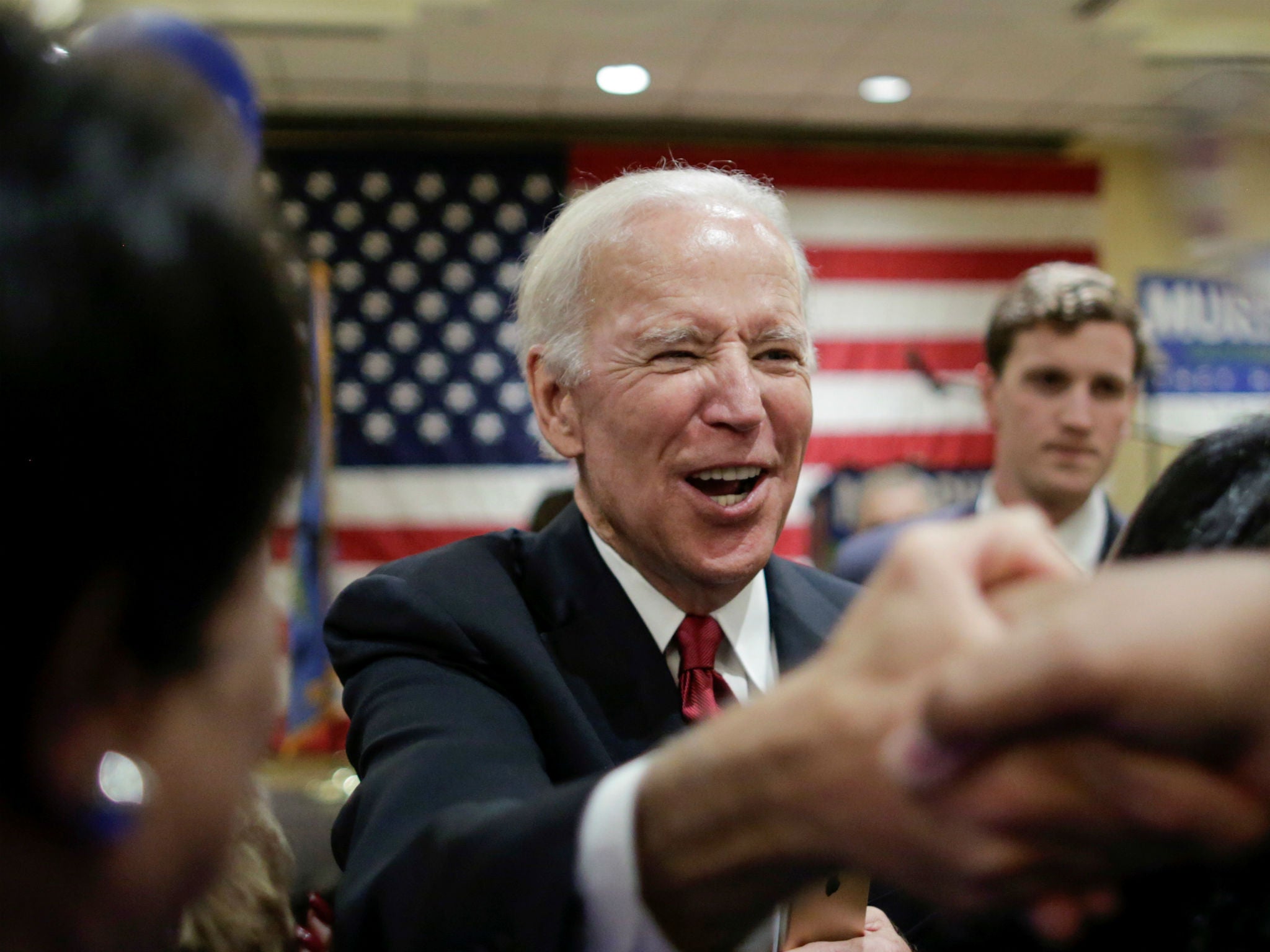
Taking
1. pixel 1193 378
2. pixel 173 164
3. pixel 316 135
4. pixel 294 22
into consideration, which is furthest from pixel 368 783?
pixel 1193 378

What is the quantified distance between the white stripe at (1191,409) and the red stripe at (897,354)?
3.32 ft

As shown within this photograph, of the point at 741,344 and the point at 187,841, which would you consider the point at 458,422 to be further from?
the point at 187,841

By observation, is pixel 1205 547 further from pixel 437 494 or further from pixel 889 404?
pixel 889 404

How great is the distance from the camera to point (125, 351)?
13.1 inches

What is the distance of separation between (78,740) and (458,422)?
193 inches

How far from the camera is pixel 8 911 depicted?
1.20 ft

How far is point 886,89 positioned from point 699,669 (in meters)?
4.60

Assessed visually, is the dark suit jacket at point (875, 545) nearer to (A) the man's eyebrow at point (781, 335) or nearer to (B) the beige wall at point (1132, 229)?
(A) the man's eyebrow at point (781, 335)

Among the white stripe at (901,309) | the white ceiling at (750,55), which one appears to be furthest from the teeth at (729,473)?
the white stripe at (901,309)

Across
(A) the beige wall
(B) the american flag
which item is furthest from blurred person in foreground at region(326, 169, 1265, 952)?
(A) the beige wall

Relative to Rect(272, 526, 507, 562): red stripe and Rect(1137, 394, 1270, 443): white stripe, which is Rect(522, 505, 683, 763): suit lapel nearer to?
Rect(272, 526, 507, 562): red stripe

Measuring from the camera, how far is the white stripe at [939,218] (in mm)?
5430

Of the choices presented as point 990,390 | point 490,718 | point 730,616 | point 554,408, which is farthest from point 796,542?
point 490,718

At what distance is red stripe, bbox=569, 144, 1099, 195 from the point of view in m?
5.31
